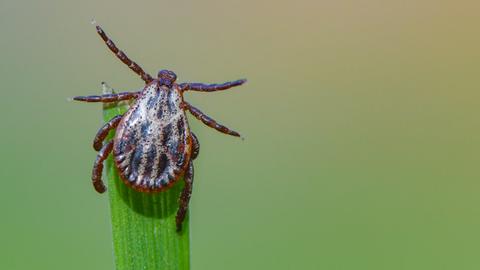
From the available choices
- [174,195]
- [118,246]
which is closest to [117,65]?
[174,195]

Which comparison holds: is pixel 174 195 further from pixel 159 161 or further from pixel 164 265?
pixel 164 265

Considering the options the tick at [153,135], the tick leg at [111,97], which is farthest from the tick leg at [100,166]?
the tick leg at [111,97]

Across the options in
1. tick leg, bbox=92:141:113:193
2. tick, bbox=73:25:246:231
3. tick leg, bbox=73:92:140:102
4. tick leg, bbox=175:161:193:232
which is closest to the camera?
tick leg, bbox=175:161:193:232

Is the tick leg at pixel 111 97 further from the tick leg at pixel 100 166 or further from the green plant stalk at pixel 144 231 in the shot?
the tick leg at pixel 100 166

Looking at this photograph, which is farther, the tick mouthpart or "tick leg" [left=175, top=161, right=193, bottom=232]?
the tick mouthpart

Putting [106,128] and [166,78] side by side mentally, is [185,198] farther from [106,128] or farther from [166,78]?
[166,78]

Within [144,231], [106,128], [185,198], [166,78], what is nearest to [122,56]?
[166,78]

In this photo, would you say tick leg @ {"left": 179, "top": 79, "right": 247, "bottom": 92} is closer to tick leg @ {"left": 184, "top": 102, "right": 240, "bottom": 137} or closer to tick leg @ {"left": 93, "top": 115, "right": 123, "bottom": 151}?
tick leg @ {"left": 184, "top": 102, "right": 240, "bottom": 137}

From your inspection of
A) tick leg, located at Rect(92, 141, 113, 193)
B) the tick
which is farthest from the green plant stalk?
tick leg, located at Rect(92, 141, 113, 193)
